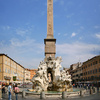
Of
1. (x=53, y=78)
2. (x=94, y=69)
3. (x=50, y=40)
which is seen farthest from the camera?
(x=94, y=69)

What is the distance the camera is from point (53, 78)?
1458cm

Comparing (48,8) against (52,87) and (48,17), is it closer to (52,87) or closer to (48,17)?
(48,17)

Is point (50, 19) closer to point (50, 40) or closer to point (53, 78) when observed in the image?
point (50, 40)

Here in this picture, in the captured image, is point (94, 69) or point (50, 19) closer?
point (50, 19)

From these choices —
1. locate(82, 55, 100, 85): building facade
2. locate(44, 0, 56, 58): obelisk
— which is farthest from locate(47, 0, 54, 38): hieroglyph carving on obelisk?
locate(82, 55, 100, 85): building facade


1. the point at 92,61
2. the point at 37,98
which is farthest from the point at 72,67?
the point at 37,98

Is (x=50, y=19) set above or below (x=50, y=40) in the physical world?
above

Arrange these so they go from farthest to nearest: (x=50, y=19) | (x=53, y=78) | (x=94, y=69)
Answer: (x=94, y=69), (x=50, y=19), (x=53, y=78)

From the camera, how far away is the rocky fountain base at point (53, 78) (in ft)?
45.9

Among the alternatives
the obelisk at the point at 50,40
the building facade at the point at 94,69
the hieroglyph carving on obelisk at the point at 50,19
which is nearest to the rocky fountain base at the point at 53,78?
the obelisk at the point at 50,40

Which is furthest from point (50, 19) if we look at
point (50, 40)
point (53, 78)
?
point (53, 78)

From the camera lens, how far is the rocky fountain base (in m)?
14.0

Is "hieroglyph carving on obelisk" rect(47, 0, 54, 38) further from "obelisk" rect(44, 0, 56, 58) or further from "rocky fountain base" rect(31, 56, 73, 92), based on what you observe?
"rocky fountain base" rect(31, 56, 73, 92)

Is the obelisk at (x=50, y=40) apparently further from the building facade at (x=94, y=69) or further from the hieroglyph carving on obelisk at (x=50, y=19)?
the building facade at (x=94, y=69)
